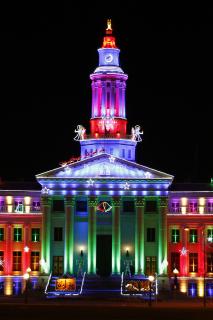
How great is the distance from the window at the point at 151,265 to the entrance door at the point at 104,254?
5.24 m

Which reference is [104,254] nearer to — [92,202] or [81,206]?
[81,206]

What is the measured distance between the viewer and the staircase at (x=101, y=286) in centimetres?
10869

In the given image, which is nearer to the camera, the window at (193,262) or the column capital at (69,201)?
the column capital at (69,201)

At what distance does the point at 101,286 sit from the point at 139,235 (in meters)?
11.5

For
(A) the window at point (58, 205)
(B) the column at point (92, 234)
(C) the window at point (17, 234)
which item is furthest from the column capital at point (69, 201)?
(C) the window at point (17, 234)

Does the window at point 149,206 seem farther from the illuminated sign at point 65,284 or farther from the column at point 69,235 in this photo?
the illuminated sign at point 65,284

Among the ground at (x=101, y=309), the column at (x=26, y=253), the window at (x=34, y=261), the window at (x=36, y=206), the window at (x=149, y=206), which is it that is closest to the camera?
the ground at (x=101, y=309)

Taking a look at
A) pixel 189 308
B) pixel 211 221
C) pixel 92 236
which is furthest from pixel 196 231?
pixel 189 308

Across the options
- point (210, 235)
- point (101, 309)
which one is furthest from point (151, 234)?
point (101, 309)

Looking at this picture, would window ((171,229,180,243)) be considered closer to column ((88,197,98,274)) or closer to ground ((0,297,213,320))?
column ((88,197,98,274))

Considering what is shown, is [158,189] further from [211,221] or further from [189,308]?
[189,308]

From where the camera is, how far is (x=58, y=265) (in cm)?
12300

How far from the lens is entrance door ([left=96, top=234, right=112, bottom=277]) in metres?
124

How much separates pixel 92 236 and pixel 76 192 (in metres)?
6.42
